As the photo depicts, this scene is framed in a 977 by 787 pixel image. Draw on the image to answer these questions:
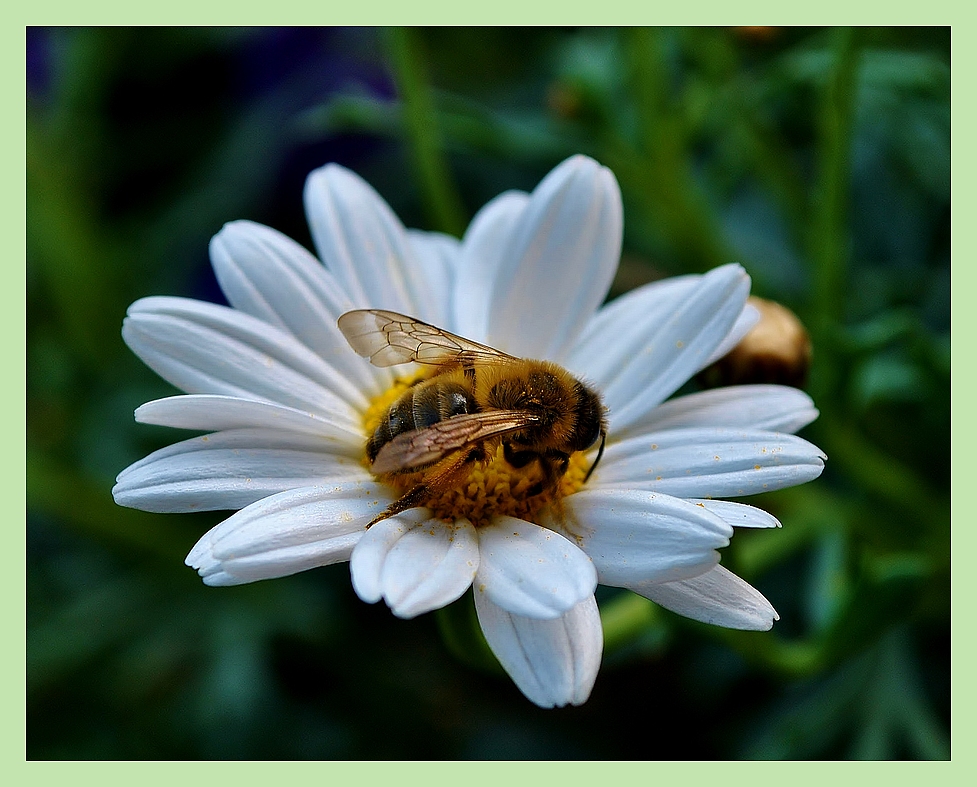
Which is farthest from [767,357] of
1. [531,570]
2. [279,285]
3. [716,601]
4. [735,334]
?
[279,285]

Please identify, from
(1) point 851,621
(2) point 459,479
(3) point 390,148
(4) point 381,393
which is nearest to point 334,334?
(4) point 381,393

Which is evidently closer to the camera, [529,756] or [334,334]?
[334,334]

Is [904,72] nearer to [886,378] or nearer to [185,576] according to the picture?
[886,378]

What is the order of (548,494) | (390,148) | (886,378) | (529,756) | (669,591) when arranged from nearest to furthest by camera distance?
(669,591) → (548,494) → (886,378) → (529,756) → (390,148)

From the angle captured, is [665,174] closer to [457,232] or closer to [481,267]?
[457,232]

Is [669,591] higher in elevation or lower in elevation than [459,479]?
lower

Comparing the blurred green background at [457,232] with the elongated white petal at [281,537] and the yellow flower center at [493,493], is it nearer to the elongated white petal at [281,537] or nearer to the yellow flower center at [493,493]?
the yellow flower center at [493,493]

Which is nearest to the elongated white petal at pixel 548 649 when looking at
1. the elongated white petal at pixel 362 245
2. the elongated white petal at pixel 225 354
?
the elongated white petal at pixel 225 354
